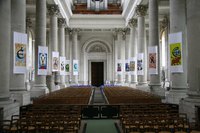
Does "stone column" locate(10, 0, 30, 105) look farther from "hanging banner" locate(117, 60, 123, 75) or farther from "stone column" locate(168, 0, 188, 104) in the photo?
"hanging banner" locate(117, 60, 123, 75)

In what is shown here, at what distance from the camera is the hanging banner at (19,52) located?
39.8 feet

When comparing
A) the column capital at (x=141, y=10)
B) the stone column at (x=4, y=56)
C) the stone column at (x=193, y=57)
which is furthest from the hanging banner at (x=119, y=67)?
the stone column at (x=4, y=56)

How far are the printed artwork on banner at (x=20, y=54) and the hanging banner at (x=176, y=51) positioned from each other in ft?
22.7

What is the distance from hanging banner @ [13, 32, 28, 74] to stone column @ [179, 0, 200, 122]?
726 cm

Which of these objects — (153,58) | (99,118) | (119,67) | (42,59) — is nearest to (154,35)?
(153,58)

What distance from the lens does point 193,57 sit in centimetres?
1011

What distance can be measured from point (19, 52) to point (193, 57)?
7.56 metres

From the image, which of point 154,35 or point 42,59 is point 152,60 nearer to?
point 154,35

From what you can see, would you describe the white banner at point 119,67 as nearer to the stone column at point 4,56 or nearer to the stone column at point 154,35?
the stone column at point 154,35

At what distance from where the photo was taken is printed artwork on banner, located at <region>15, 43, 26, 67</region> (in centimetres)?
1228

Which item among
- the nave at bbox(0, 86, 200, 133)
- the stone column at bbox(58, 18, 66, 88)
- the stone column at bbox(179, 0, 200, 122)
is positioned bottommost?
the nave at bbox(0, 86, 200, 133)

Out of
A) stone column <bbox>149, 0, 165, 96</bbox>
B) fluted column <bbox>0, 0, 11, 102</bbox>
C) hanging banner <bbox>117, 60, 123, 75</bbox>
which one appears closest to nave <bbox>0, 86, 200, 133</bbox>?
fluted column <bbox>0, 0, 11, 102</bbox>

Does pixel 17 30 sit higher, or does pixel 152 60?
pixel 17 30

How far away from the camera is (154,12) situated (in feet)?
66.8
